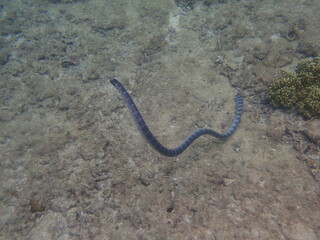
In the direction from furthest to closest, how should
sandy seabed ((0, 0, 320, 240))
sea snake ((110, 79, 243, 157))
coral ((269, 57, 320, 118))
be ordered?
coral ((269, 57, 320, 118)), sea snake ((110, 79, 243, 157)), sandy seabed ((0, 0, 320, 240))

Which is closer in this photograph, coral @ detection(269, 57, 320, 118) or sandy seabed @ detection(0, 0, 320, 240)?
sandy seabed @ detection(0, 0, 320, 240)

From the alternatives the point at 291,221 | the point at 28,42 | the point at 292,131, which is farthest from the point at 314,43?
the point at 28,42

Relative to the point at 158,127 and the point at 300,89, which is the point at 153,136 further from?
the point at 300,89

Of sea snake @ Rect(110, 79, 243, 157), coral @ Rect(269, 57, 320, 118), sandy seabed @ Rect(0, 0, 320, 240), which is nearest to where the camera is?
sandy seabed @ Rect(0, 0, 320, 240)

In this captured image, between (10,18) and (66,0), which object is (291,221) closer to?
(66,0)

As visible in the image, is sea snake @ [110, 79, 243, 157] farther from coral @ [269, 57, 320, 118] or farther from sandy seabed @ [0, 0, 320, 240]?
coral @ [269, 57, 320, 118]

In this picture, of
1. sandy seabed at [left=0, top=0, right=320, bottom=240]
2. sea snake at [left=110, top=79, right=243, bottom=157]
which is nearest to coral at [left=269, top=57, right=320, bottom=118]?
sandy seabed at [left=0, top=0, right=320, bottom=240]

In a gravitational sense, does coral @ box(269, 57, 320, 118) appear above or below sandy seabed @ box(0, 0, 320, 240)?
above
